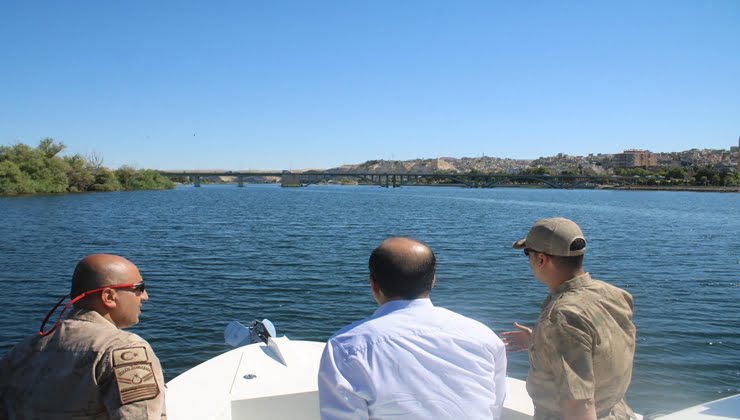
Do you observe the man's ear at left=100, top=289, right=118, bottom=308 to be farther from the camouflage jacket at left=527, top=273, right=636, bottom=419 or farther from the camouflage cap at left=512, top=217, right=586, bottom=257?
the camouflage cap at left=512, top=217, right=586, bottom=257

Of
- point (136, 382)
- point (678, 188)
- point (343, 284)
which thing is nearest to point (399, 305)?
point (136, 382)

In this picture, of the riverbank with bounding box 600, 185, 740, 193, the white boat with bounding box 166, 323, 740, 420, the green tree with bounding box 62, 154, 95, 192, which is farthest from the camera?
the riverbank with bounding box 600, 185, 740, 193

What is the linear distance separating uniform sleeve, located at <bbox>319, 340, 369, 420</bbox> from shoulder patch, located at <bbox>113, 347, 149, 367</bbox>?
831 mm

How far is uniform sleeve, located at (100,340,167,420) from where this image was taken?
7.41 ft

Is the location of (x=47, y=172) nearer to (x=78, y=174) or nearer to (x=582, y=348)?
(x=78, y=174)

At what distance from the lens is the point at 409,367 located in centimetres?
218

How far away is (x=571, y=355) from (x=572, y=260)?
1.92 feet

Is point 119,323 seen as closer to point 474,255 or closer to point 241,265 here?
point 241,265

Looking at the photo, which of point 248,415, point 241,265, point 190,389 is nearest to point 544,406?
point 248,415

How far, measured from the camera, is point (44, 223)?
132 ft

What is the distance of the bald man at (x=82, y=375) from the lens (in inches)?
89.9

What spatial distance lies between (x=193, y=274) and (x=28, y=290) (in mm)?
5154

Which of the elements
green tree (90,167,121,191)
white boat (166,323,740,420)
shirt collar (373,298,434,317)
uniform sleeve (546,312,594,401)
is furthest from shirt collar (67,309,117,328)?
green tree (90,167,121,191)

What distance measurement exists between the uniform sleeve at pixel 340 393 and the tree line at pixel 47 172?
95213 mm
